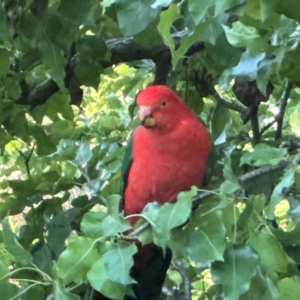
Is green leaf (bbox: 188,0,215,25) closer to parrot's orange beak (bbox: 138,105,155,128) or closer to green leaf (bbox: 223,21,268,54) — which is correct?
green leaf (bbox: 223,21,268,54)

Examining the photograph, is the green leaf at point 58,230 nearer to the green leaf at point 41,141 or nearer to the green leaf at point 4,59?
the green leaf at point 41,141

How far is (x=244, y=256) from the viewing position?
76 cm

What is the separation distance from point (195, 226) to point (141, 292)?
2.35ft

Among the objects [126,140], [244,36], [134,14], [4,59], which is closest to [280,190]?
[244,36]

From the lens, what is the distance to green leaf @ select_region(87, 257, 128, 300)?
0.76 metres

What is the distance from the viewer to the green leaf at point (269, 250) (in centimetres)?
74

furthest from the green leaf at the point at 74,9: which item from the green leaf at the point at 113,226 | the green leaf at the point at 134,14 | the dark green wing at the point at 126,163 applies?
the dark green wing at the point at 126,163

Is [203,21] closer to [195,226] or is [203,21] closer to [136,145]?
[195,226]

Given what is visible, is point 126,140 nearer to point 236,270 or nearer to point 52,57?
point 52,57

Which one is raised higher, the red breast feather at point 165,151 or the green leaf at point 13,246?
the green leaf at point 13,246

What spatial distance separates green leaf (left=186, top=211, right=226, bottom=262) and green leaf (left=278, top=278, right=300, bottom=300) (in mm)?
75

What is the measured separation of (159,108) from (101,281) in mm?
843

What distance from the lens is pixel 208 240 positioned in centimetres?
77

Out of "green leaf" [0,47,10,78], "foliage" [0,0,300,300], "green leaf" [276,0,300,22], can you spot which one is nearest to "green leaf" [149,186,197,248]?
"foliage" [0,0,300,300]
